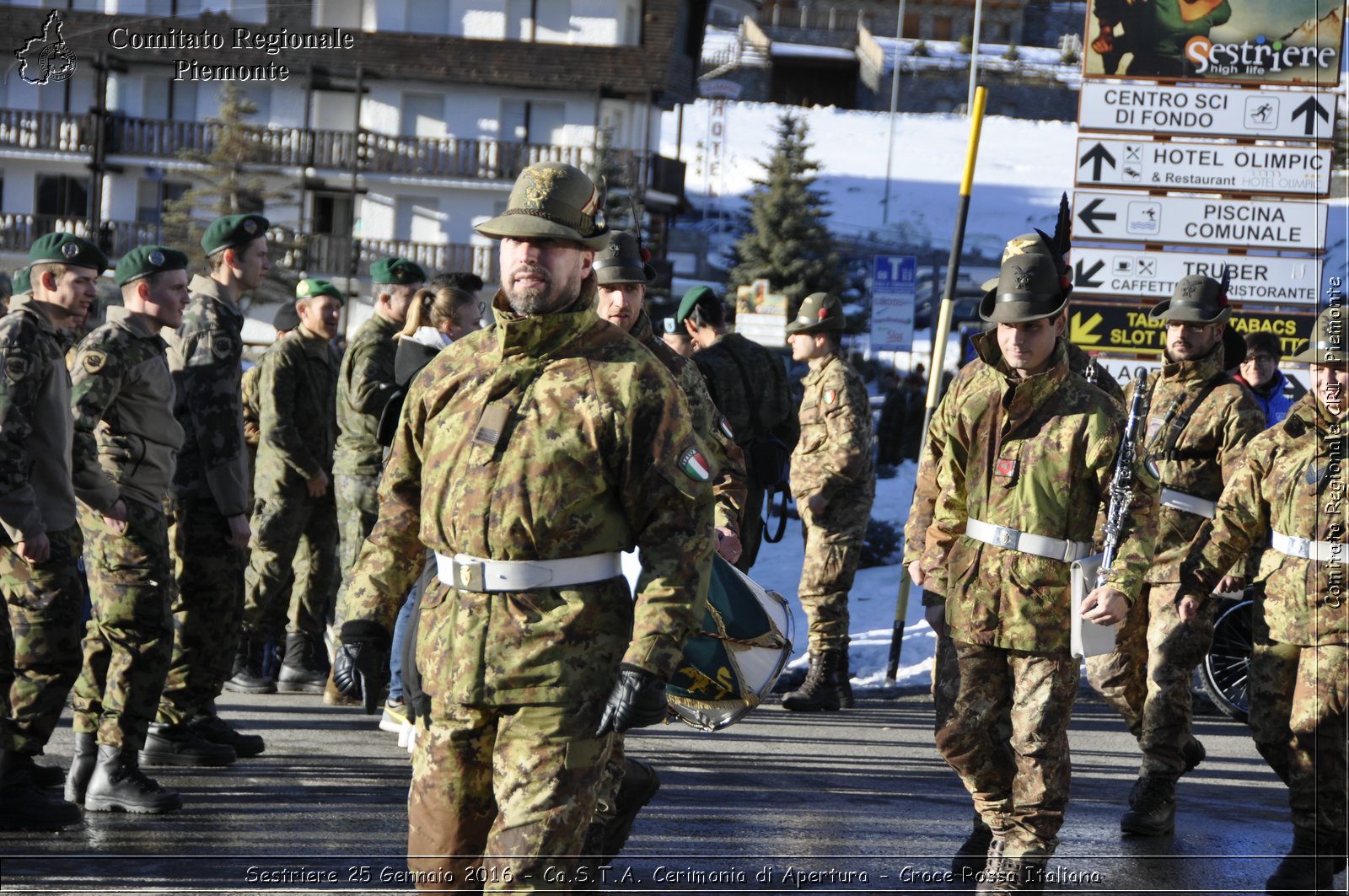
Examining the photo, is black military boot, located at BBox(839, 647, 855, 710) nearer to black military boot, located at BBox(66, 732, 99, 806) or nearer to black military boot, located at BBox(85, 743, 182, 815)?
black military boot, located at BBox(85, 743, 182, 815)

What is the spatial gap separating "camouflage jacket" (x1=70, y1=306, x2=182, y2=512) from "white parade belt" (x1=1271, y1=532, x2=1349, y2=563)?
4.68 meters

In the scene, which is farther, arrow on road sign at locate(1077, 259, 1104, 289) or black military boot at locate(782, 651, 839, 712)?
arrow on road sign at locate(1077, 259, 1104, 289)

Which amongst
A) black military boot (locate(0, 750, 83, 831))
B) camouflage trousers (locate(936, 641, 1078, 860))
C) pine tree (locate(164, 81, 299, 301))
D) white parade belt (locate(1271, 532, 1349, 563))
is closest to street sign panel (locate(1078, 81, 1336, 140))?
white parade belt (locate(1271, 532, 1349, 563))

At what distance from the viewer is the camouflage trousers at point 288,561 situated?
980 cm

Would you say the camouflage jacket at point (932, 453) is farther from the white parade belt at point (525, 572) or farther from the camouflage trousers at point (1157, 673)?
the white parade belt at point (525, 572)

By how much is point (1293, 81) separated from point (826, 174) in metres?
65.4

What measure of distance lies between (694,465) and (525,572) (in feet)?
1.75

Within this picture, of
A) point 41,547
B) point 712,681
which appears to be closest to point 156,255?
point 41,547

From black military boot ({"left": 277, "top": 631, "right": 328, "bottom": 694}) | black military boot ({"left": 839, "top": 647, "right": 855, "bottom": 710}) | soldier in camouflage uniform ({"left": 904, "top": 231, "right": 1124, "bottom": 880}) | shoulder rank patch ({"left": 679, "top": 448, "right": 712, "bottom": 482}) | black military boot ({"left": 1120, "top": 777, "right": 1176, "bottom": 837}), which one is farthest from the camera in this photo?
black military boot ({"left": 839, "top": 647, "right": 855, "bottom": 710})

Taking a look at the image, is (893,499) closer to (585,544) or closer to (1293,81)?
(1293,81)

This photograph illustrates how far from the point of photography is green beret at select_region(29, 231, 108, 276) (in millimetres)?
6781

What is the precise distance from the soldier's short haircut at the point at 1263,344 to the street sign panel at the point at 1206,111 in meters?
1.41

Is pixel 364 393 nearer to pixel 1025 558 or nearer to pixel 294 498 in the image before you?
pixel 294 498

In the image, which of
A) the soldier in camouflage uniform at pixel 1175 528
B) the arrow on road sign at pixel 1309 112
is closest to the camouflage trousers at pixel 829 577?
the soldier in camouflage uniform at pixel 1175 528
